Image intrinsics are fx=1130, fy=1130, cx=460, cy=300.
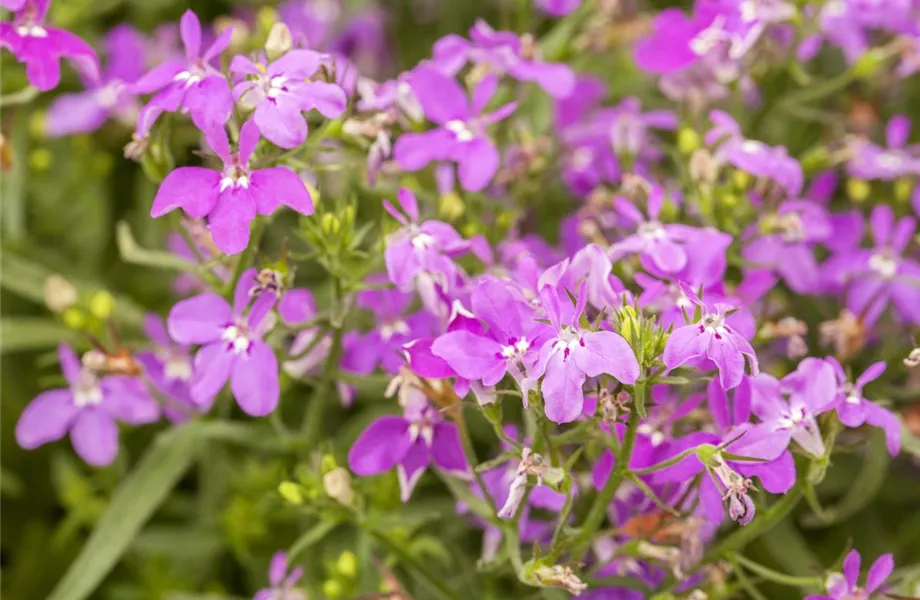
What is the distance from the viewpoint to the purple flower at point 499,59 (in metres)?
1.49

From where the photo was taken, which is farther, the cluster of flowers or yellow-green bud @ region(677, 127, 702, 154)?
yellow-green bud @ region(677, 127, 702, 154)

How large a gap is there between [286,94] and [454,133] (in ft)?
1.03

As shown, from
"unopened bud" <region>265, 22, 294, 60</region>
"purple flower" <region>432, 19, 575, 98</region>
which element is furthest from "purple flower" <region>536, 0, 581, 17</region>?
"unopened bud" <region>265, 22, 294, 60</region>

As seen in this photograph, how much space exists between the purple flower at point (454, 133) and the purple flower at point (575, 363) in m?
0.37

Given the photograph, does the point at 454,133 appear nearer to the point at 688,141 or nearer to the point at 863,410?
the point at 688,141

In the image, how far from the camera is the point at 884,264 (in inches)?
61.5

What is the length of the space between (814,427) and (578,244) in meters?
0.51

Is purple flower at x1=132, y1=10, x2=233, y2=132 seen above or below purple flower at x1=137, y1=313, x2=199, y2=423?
above

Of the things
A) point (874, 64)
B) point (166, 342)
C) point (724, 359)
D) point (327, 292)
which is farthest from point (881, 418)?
point (166, 342)

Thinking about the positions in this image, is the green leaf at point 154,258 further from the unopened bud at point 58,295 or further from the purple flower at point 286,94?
the purple flower at point 286,94

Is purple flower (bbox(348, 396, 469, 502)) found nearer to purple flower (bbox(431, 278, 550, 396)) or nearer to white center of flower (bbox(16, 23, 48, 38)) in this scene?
purple flower (bbox(431, 278, 550, 396))

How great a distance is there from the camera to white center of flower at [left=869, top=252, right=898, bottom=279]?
5.09 feet

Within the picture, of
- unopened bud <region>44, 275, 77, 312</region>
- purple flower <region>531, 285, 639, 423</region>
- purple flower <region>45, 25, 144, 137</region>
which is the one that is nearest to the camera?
purple flower <region>531, 285, 639, 423</region>

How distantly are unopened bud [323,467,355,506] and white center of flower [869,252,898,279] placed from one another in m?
0.80
